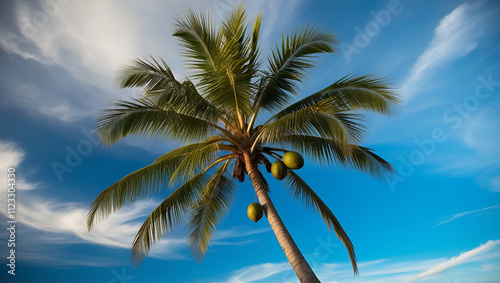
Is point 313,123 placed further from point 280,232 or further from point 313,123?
point 280,232

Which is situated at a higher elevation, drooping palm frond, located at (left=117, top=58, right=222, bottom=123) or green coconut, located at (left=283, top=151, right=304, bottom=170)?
drooping palm frond, located at (left=117, top=58, right=222, bottom=123)

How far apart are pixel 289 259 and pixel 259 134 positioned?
8.10 ft

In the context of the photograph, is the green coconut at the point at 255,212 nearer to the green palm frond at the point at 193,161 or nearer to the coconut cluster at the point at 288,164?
the coconut cluster at the point at 288,164

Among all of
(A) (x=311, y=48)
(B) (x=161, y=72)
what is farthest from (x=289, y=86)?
(B) (x=161, y=72)

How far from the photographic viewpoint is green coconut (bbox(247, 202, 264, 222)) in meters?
6.21

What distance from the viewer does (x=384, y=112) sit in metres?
6.38

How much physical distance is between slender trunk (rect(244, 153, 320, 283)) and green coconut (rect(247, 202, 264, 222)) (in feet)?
0.57

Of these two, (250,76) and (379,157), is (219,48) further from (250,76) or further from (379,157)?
(379,157)

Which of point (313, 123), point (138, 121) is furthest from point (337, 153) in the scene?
point (138, 121)

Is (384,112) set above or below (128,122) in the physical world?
below

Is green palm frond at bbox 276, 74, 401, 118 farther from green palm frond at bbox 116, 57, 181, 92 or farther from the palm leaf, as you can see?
green palm frond at bbox 116, 57, 181, 92

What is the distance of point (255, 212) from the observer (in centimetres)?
621

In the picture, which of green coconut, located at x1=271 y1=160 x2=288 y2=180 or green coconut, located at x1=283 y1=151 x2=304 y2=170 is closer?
green coconut, located at x1=283 y1=151 x2=304 y2=170

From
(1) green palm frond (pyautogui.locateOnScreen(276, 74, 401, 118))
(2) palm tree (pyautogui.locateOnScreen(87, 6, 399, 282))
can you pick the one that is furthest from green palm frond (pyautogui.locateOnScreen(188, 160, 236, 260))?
(1) green palm frond (pyautogui.locateOnScreen(276, 74, 401, 118))
